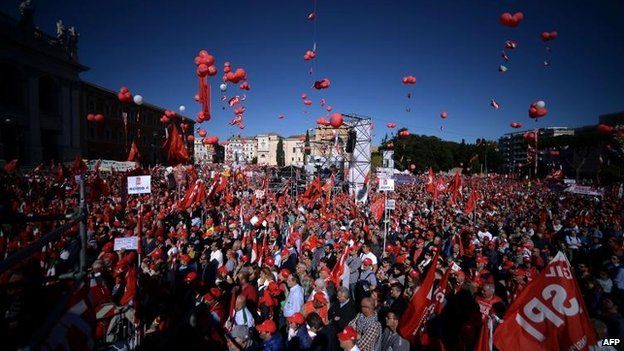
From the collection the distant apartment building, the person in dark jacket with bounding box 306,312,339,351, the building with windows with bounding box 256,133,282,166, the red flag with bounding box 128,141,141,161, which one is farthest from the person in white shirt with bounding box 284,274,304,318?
the distant apartment building

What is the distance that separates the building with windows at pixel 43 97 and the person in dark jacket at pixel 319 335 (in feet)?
90.3

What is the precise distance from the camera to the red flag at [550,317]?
311cm

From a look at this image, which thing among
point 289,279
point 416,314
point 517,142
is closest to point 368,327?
point 416,314

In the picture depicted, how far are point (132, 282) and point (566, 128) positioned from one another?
523ft

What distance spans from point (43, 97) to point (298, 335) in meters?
46.9

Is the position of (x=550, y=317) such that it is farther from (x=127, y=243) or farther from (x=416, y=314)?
(x=127, y=243)

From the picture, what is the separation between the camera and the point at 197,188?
1337 cm

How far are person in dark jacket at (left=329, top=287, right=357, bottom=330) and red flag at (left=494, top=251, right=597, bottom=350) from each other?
2.66m

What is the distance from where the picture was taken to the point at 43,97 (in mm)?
38562

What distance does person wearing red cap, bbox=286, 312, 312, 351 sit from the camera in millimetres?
4703

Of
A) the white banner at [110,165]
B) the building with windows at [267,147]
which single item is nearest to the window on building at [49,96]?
the white banner at [110,165]

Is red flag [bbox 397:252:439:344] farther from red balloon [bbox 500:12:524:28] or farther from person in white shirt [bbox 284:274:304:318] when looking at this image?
red balloon [bbox 500:12:524:28]

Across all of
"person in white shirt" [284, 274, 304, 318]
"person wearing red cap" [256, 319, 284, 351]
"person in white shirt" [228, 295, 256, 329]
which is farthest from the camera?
"person in white shirt" [284, 274, 304, 318]

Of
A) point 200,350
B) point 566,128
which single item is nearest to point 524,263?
point 200,350
